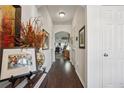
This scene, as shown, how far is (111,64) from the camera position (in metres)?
3.61

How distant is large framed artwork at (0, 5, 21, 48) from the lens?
6.66ft

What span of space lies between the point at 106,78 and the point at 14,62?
2.49 meters

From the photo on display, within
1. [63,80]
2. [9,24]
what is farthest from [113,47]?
[9,24]

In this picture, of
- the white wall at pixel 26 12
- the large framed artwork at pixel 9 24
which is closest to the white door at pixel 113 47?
the white wall at pixel 26 12

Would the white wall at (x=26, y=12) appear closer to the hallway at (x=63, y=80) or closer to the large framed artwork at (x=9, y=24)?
the large framed artwork at (x=9, y=24)

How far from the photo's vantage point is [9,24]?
2193 mm

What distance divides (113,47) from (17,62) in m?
2.51

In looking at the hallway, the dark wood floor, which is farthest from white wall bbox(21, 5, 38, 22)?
the hallway

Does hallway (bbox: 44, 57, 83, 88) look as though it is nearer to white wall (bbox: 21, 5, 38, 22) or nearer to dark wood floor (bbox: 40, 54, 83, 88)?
dark wood floor (bbox: 40, 54, 83, 88)

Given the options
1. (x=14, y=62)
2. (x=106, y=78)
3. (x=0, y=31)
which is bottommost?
(x=106, y=78)

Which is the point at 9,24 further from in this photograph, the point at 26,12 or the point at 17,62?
the point at 26,12

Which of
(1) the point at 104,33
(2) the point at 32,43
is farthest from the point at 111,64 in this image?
(2) the point at 32,43

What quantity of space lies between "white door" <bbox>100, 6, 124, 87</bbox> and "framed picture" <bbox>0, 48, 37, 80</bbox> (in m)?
2.08
